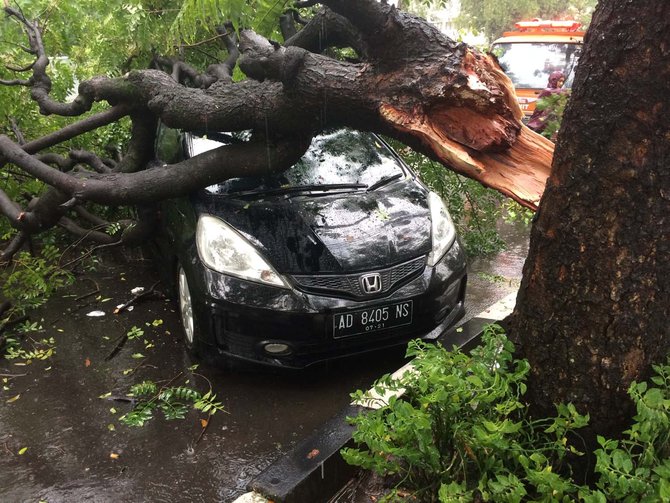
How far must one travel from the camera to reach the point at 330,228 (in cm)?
363

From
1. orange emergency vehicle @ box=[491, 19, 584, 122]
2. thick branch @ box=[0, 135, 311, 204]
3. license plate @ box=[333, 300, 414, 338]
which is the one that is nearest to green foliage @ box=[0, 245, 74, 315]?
thick branch @ box=[0, 135, 311, 204]

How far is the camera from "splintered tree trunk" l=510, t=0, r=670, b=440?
5.93ft

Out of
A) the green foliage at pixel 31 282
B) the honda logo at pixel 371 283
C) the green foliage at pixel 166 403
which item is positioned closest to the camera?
the green foliage at pixel 166 403

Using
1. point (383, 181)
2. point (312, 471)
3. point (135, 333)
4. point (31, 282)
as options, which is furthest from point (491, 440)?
point (31, 282)

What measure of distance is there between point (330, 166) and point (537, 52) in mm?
11719

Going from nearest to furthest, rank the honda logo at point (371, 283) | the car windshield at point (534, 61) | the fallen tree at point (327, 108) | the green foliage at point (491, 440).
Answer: the green foliage at point (491, 440)
the fallen tree at point (327, 108)
the honda logo at point (371, 283)
the car windshield at point (534, 61)

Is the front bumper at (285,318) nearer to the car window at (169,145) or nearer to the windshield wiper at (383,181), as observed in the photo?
the windshield wiper at (383,181)

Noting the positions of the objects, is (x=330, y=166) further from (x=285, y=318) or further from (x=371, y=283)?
(x=285, y=318)

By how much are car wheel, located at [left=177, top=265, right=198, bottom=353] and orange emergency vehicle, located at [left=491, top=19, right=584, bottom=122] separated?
10922mm

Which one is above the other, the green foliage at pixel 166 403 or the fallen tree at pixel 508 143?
the fallen tree at pixel 508 143

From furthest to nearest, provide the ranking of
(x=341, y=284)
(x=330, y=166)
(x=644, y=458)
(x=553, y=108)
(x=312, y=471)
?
(x=330, y=166) < (x=341, y=284) < (x=553, y=108) < (x=312, y=471) < (x=644, y=458)

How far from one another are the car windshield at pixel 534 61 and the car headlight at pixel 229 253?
1140 centimetres

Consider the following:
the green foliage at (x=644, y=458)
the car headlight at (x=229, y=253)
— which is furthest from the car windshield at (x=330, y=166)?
the green foliage at (x=644, y=458)

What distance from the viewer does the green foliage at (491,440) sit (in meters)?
1.76
